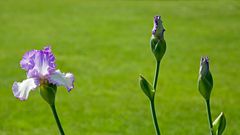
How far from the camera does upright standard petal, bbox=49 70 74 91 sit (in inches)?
46.8

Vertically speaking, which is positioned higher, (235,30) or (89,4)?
(89,4)

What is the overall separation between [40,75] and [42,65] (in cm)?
3

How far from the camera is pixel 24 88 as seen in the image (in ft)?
3.87

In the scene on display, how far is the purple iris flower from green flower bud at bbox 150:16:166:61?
0.32 meters

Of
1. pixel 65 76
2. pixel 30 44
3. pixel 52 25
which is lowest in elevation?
pixel 65 76

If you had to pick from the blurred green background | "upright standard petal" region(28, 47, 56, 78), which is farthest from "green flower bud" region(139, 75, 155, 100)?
the blurred green background

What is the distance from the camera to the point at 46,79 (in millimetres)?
1235

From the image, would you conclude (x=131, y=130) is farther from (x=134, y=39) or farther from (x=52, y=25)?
(x=52, y=25)

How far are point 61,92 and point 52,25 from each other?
214 inches

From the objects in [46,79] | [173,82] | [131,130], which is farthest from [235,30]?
[46,79]

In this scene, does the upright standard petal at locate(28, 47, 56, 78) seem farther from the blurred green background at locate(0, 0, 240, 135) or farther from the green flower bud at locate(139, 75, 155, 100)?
the blurred green background at locate(0, 0, 240, 135)

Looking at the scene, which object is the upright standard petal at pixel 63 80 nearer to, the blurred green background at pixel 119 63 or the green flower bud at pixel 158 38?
the green flower bud at pixel 158 38

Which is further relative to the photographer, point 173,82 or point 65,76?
point 173,82

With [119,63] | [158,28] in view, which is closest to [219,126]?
[158,28]
